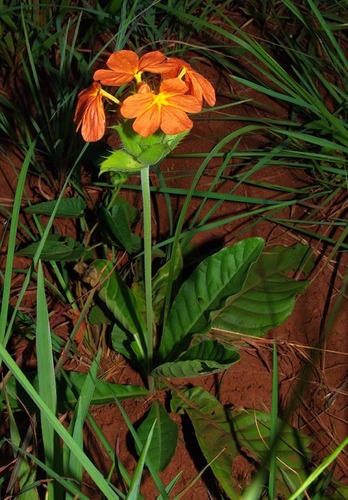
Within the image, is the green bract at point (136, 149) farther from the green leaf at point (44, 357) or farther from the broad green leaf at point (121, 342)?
the broad green leaf at point (121, 342)

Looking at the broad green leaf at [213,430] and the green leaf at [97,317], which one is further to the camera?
the green leaf at [97,317]

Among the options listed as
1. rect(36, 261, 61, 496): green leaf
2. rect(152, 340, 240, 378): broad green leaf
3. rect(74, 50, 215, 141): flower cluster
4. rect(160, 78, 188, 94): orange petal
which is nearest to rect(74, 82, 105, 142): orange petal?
rect(74, 50, 215, 141): flower cluster

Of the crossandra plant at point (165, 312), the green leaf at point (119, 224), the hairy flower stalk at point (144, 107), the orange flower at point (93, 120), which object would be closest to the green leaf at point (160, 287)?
the crossandra plant at point (165, 312)

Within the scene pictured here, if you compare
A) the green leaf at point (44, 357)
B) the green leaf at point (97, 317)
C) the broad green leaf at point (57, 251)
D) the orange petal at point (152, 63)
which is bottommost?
the green leaf at point (97, 317)

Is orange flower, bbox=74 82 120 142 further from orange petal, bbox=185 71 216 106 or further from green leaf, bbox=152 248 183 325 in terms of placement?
green leaf, bbox=152 248 183 325

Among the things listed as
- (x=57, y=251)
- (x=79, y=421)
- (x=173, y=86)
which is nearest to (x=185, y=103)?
(x=173, y=86)

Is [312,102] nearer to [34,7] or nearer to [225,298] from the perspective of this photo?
[225,298]

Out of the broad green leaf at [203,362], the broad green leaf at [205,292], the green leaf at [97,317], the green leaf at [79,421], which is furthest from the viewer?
the green leaf at [97,317]
